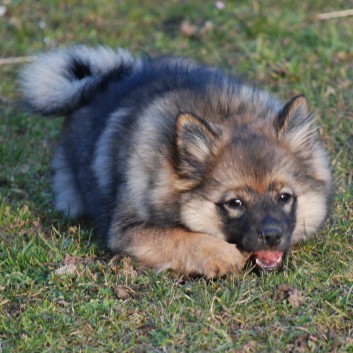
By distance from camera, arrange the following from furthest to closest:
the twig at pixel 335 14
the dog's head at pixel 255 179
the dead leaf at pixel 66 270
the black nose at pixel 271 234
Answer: the twig at pixel 335 14
the dead leaf at pixel 66 270
the dog's head at pixel 255 179
the black nose at pixel 271 234

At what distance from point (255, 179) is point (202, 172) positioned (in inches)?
12.7

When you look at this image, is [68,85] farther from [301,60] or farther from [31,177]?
[301,60]

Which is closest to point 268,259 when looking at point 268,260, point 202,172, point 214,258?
point 268,260

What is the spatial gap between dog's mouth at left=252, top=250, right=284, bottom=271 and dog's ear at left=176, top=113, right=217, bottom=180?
0.57 m

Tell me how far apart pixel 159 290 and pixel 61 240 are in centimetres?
93

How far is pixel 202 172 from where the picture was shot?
4539mm

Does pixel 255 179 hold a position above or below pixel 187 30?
above

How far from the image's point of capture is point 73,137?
5.88m

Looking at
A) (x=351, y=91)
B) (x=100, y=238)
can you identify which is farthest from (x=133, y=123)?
(x=351, y=91)

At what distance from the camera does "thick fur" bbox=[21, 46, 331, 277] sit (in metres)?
4.43

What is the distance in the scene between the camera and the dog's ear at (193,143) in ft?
14.7

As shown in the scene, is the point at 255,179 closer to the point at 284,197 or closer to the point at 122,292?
the point at 284,197

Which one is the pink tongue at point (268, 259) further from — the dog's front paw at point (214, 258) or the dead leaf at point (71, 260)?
the dead leaf at point (71, 260)

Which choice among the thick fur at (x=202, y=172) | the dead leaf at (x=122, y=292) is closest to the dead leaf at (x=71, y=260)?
the thick fur at (x=202, y=172)
